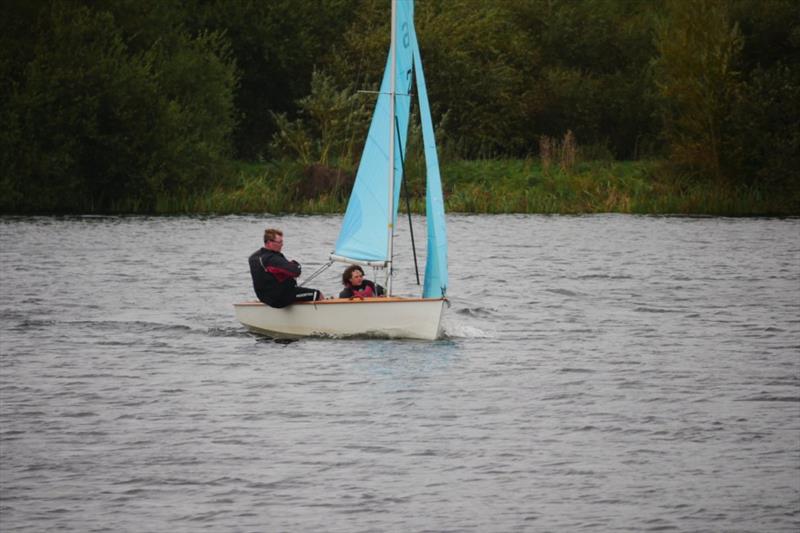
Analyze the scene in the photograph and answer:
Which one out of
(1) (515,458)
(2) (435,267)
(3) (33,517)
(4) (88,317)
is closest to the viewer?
(3) (33,517)

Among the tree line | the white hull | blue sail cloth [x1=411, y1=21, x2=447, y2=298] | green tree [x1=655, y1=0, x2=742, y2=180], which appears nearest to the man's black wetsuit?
the white hull

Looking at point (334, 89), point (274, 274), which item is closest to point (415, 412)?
point (274, 274)

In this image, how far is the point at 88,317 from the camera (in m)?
31.4

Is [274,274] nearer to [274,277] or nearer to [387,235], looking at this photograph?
[274,277]

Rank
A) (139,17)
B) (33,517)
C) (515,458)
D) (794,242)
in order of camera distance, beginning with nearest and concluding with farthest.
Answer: (33,517), (515,458), (794,242), (139,17)

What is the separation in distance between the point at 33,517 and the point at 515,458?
5767 mm

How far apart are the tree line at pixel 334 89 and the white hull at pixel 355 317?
84.1 ft

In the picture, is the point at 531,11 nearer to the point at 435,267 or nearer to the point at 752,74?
the point at 752,74

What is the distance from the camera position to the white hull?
24.8 meters

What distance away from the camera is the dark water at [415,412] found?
16094 mm

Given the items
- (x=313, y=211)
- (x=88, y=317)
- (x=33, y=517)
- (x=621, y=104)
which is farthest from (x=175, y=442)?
(x=621, y=104)

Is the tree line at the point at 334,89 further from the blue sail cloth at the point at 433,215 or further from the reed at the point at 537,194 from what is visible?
the blue sail cloth at the point at 433,215

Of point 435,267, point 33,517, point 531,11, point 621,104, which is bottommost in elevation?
point 33,517

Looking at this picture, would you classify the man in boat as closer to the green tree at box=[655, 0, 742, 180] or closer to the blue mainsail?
the blue mainsail
